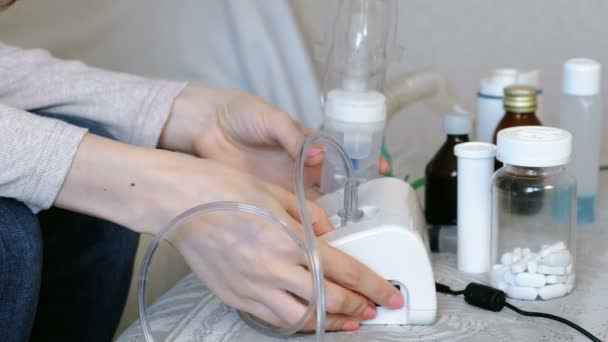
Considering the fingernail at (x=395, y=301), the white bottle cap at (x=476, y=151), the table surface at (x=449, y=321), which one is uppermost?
the white bottle cap at (x=476, y=151)

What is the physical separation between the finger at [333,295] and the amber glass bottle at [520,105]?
0.33m

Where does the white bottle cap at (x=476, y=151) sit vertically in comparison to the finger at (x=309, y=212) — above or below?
above

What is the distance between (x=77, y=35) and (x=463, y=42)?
821 millimetres

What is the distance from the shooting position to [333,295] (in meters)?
0.71

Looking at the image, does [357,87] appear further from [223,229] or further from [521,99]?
[223,229]

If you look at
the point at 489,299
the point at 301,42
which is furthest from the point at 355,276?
the point at 301,42

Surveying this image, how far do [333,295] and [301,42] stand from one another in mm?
1094

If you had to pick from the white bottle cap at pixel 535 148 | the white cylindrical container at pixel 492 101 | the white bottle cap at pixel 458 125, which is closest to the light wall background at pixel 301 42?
the white cylindrical container at pixel 492 101

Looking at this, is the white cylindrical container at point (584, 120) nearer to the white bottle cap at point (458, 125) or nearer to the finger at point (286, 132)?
the white bottle cap at point (458, 125)

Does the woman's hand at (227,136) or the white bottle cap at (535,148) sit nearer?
the white bottle cap at (535,148)

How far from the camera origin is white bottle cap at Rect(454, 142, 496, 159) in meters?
0.85

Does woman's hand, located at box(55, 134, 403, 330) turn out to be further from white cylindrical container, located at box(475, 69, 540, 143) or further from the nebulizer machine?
white cylindrical container, located at box(475, 69, 540, 143)

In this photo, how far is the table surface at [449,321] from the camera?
744 millimetres

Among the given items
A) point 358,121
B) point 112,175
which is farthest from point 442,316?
point 112,175
